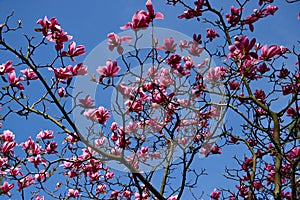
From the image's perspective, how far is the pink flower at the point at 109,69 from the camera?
2170 mm

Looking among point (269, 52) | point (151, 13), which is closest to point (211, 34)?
point (269, 52)

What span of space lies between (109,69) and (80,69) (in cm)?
25

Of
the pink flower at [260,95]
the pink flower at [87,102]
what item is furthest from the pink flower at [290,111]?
the pink flower at [87,102]

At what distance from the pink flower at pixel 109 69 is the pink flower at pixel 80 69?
0.17m

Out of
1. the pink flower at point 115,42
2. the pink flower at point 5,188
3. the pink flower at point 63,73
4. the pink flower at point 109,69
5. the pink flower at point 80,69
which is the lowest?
the pink flower at point 5,188

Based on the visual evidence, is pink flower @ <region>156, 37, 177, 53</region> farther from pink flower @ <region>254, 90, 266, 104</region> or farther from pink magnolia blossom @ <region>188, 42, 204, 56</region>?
pink flower @ <region>254, 90, 266, 104</region>

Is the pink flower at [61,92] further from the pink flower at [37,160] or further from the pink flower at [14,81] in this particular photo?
the pink flower at [37,160]

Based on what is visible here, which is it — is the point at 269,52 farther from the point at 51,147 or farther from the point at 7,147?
the point at 7,147

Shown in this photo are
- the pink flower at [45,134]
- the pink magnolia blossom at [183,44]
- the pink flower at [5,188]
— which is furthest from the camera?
the pink flower at [5,188]

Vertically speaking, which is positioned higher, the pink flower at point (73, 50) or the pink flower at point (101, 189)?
the pink flower at point (73, 50)

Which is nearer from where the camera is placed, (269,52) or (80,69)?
(80,69)

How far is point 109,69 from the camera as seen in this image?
218 centimetres

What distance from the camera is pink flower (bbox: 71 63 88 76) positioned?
89.7 inches

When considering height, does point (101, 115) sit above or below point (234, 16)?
below
